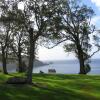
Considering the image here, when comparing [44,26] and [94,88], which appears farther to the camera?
[44,26]

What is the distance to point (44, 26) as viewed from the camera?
1746 inches

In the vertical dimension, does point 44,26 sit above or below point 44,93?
above

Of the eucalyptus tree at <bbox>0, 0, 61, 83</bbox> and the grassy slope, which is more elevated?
the eucalyptus tree at <bbox>0, 0, 61, 83</bbox>

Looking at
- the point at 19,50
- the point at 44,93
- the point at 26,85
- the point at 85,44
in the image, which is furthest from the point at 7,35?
the point at 44,93

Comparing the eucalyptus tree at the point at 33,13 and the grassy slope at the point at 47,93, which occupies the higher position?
the eucalyptus tree at the point at 33,13

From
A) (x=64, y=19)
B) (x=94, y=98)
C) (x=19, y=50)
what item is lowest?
(x=94, y=98)

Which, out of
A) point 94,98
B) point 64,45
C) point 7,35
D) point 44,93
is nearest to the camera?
point 94,98

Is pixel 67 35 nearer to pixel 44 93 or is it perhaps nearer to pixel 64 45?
pixel 64 45

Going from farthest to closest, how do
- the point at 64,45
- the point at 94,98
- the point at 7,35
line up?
the point at 64,45, the point at 7,35, the point at 94,98

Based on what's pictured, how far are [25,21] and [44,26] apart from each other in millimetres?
2737

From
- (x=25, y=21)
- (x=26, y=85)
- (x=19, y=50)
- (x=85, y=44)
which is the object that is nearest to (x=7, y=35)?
(x=19, y=50)

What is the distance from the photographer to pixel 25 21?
44.6m

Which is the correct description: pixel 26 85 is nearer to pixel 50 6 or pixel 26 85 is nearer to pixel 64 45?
pixel 50 6

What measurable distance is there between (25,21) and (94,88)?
13.5 m
